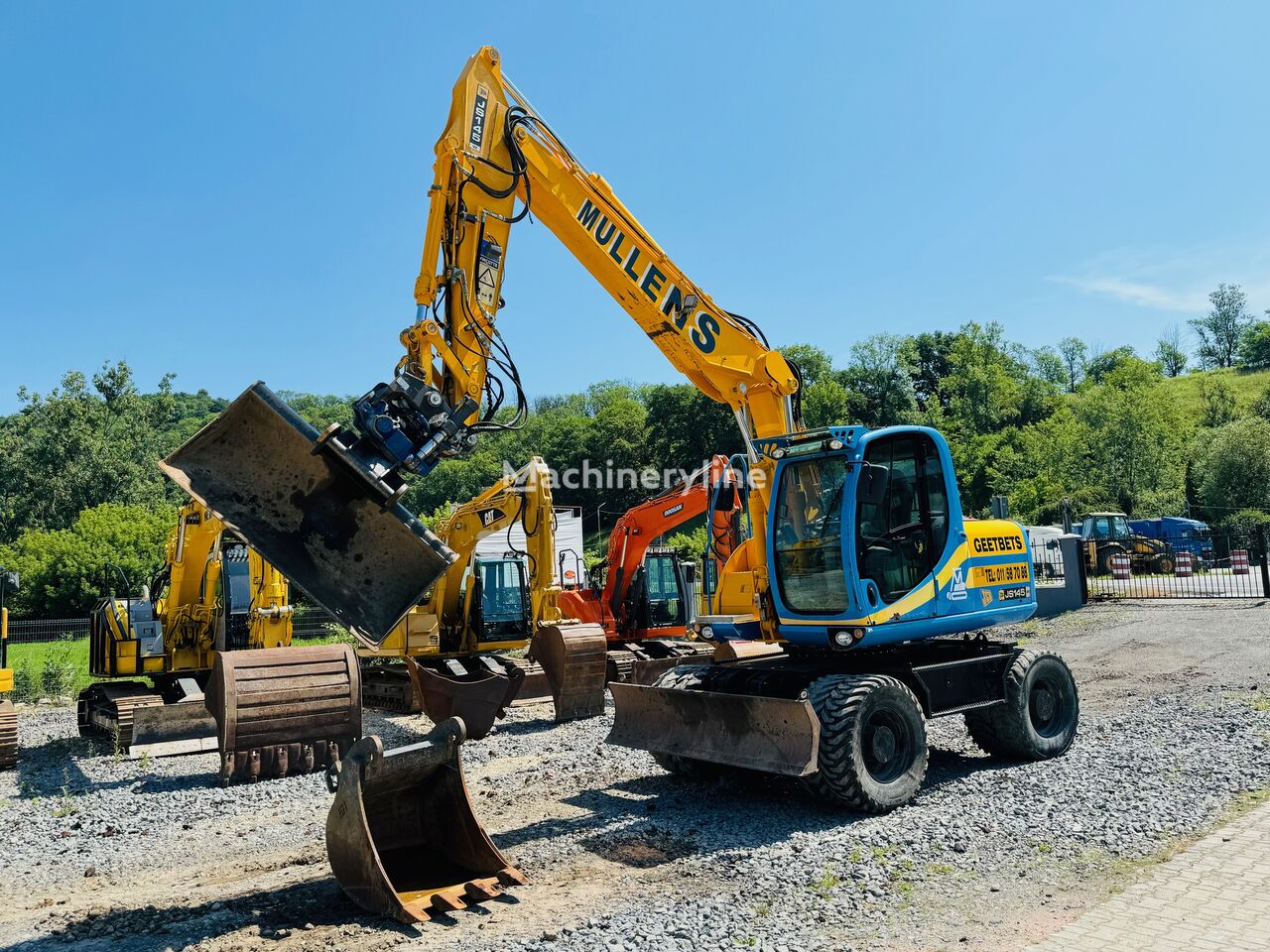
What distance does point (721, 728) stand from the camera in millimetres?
6609

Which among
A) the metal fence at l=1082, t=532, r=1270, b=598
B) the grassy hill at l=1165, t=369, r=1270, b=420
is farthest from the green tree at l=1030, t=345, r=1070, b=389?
the metal fence at l=1082, t=532, r=1270, b=598

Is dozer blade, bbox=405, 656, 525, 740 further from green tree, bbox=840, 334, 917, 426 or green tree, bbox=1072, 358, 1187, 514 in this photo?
green tree, bbox=840, 334, 917, 426

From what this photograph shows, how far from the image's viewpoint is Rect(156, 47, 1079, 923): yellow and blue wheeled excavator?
5.23 metres

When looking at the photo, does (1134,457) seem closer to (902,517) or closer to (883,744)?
(902,517)

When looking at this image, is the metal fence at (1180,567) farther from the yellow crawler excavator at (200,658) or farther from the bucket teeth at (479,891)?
the bucket teeth at (479,891)

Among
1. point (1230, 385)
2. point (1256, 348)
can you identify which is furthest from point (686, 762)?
point (1256, 348)

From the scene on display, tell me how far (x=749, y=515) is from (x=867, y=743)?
231cm

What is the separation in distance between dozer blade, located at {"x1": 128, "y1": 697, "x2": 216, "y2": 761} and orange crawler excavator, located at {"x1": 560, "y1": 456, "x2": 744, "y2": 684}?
5.14 metres

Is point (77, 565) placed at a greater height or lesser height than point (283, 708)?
greater

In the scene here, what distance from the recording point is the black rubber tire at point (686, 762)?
7.21m

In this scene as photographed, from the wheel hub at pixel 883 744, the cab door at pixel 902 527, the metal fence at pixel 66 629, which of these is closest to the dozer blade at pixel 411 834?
the wheel hub at pixel 883 744

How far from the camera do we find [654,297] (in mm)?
9023

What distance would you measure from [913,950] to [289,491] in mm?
3926

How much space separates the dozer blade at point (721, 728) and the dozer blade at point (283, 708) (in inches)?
109
